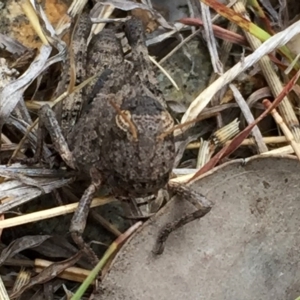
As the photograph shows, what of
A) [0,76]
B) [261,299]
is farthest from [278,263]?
[0,76]

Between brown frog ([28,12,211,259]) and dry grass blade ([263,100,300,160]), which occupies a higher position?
brown frog ([28,12,211,259])

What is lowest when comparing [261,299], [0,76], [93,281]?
[261,299]

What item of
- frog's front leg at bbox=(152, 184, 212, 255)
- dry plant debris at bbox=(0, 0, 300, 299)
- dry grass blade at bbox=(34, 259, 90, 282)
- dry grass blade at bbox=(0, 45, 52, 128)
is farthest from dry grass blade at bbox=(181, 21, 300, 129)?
dry grass blade at bbox=(34, 259, 90, 282)

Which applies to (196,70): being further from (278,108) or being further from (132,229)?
(132,229)

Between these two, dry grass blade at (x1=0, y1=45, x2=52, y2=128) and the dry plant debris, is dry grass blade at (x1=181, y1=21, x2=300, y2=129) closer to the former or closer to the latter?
the dry plant debris

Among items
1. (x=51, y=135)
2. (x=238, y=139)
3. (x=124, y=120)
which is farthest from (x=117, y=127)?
(x=238, y=139)

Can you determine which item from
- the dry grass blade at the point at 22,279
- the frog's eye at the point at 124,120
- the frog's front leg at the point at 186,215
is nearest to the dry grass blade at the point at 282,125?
the frog's front leg at the point at 186,215
